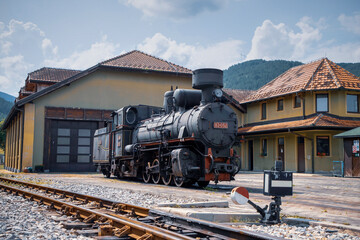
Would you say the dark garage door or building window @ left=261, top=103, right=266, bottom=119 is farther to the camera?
building window @ left=261, top=103, right=266, bottom=119

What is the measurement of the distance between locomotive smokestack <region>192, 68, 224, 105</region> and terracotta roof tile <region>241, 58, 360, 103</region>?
42.6ft

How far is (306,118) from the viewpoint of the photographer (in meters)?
25.1

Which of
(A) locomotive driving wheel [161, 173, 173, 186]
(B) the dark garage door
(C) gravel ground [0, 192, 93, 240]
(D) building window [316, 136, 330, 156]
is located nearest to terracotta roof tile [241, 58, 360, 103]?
(D) building window [316, 136, 330, 156]

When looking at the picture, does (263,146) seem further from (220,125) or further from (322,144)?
(220,125)

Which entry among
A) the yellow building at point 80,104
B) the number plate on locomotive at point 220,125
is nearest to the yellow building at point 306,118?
the yellow building at point 80,104

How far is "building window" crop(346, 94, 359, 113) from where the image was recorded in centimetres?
2504

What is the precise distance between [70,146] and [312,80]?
52.9 feet

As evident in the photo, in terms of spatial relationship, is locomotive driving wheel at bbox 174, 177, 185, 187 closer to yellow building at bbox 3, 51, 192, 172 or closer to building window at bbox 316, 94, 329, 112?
yellow building at bbox 3, 51, 192, 172

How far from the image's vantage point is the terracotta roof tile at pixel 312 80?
24.9m

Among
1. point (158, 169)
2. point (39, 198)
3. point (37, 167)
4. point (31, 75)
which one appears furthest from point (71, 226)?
point (31, 75)

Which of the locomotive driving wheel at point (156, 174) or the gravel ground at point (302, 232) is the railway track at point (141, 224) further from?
the locomotive driving wheel at point (156, 174)

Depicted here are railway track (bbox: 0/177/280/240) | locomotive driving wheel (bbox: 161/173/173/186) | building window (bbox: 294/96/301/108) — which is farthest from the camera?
building window (bbox: 294/96/301/108)

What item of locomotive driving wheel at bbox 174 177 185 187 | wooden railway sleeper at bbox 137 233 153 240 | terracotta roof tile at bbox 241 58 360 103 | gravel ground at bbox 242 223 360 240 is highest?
terracotta roof tile at bbox 241 58 360 103

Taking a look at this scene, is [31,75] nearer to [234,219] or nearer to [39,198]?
[39,198]
